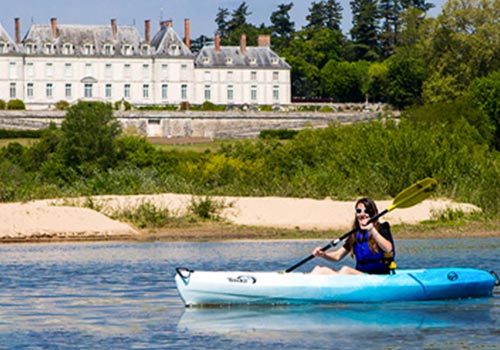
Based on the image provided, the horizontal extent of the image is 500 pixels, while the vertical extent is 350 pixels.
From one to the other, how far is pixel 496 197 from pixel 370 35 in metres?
103

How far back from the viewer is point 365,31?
5266 inches

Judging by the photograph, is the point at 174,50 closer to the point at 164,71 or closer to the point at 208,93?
the point at 164,71

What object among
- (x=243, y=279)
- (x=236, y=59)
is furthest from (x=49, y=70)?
(x=243, y=279)

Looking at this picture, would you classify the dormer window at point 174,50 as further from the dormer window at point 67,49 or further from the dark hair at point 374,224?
the dark hair at point 374,224

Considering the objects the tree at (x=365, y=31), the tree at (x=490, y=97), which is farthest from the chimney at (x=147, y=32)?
the tree at (x=490, y=97)

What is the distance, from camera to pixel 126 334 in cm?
1480

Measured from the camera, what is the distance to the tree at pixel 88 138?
54.2m

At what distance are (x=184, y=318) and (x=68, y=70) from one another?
9974 centimetres

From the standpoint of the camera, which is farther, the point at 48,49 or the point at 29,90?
the point at 29,90

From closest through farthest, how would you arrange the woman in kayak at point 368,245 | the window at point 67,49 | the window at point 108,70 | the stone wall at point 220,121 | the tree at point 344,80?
the woman in kayak at point 368,245 → the stone wall at point 220,121 → the window at point 67,49 → the window at point 108,70 → the tree at point 344,80

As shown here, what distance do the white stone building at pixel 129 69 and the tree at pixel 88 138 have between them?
5381 centimetres

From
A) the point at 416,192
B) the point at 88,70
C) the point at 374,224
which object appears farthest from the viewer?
the point at 88,70

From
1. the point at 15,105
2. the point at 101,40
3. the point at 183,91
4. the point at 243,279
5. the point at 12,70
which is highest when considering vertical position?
the point at 101,40

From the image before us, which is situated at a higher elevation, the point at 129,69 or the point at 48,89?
the point at 129,69
